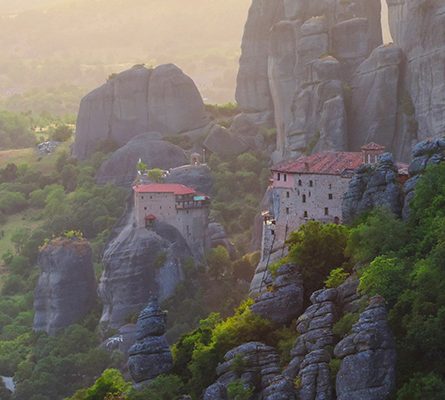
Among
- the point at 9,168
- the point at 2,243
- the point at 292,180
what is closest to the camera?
the point at 292,180

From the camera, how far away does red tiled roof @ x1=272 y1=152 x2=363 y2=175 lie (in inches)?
2448

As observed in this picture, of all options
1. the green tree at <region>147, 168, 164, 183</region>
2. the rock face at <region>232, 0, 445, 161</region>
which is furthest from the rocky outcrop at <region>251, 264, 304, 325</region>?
the green tree at <region>147, 168, 164, 183</region>

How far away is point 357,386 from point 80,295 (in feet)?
141

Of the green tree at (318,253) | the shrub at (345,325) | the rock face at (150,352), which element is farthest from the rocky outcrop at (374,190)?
the rock face at (150,352)

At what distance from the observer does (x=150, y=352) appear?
50.3 meters

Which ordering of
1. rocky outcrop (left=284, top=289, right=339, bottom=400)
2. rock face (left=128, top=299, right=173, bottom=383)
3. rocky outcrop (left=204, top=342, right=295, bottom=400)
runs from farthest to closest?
rock face (left=128, top=299, right=173, bottom=383) < rocky outcrop (left=204, top=342, right=295, bottom=400) < rocky outcrop (left=284, top=289, right=339, bottom=400)

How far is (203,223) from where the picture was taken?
8169 cm

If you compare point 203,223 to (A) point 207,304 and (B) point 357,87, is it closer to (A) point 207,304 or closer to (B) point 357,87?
(A) point 207,304

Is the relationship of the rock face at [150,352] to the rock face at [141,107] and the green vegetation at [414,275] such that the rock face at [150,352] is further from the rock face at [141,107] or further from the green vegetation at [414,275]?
the rock face at [141,107]

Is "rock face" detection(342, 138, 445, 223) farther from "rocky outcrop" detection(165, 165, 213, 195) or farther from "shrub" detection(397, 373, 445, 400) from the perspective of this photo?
"rocky outcrop" detection(165, 165, 213, 195)

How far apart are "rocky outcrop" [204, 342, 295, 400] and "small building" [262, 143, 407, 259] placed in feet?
47.0

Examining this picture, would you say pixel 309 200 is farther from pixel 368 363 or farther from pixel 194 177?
pixel 194 177

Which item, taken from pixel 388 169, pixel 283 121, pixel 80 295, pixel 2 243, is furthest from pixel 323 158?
pixel 2 243

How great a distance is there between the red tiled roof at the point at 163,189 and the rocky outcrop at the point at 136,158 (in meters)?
14.7
